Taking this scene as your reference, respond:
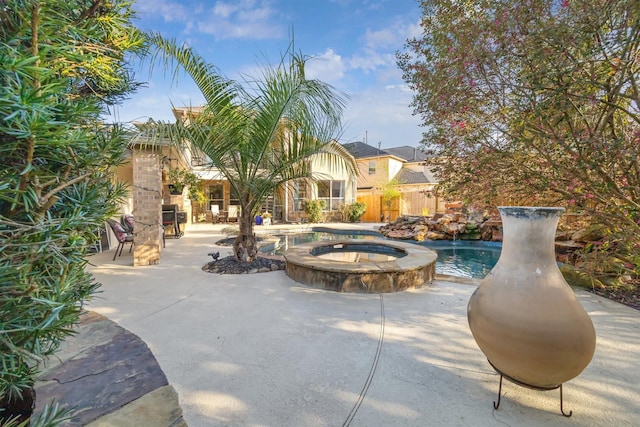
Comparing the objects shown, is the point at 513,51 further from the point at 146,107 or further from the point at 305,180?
the point at 146,107

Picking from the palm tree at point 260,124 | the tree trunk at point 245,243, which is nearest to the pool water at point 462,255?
the tree trunk at point 245,243

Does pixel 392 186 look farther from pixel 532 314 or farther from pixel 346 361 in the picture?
pixel 532 314

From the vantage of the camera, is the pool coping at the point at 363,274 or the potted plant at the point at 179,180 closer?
the pool coping at the point at 363,274

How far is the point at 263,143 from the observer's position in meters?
5.44

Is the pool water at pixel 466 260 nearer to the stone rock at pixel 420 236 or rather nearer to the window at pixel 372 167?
the stone rock at pixel 420 236

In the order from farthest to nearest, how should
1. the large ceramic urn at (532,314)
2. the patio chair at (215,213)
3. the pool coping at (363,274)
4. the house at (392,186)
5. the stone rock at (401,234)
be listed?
the house at (392,186)
the patio chair at (215,213)
the stone rock at (401,234)
the pool coping at (363,274)
the large ceramic urn at (532,314)

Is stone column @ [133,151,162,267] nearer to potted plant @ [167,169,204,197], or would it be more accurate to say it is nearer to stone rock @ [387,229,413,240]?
potted plant @ [167,169,204,197]

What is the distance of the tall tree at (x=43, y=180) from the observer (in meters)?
0.95

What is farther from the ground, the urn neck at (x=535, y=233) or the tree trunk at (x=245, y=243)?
the urn neck at (x=535, y=233)

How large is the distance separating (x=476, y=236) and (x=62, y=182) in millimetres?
13986

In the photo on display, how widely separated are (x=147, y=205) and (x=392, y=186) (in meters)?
15.6

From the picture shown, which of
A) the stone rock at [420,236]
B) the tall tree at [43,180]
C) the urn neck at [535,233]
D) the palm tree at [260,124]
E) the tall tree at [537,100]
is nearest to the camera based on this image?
the tall tree at [43,180]

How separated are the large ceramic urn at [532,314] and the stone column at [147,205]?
6605 mm

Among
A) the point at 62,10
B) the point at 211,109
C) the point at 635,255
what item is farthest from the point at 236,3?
the point at 635,255
